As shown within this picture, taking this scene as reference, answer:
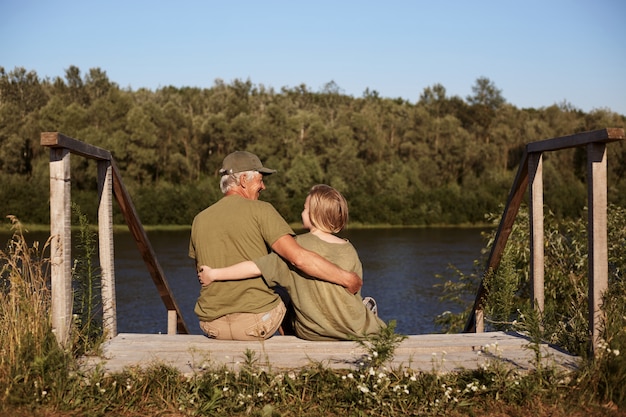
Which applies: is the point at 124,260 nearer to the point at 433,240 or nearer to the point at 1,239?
the point at 1,239

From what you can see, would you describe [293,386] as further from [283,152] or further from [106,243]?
[283,152]

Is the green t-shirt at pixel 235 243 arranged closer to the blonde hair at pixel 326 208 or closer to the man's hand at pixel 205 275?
the man's hand at pixel 205 275

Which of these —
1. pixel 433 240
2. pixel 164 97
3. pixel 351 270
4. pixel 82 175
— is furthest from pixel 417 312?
pixel 164 97

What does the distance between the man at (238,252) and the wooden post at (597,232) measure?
135 cm

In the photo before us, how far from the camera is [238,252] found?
4652mm

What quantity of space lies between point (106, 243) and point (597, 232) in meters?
3.17

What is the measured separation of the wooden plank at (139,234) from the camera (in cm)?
523

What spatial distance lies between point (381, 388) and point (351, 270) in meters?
0.94

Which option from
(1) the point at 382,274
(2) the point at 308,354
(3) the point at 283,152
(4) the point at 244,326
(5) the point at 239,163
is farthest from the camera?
(3) the point at 283,152

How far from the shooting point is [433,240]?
48.3m

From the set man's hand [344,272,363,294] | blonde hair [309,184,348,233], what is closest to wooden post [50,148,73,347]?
blonde hair [309,184,348,233]

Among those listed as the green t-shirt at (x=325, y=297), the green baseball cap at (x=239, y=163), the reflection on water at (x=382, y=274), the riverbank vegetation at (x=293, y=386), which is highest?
the green baseball cap at (x=239, y=163)

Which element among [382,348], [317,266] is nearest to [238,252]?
[317,266]

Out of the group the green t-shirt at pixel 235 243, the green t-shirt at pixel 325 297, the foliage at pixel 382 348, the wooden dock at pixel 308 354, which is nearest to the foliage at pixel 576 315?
the wooden dock at pixel 308 354
